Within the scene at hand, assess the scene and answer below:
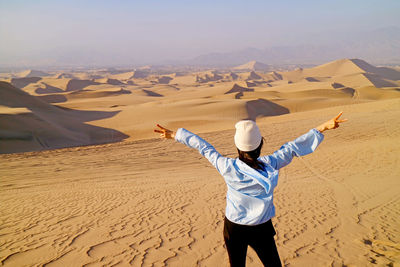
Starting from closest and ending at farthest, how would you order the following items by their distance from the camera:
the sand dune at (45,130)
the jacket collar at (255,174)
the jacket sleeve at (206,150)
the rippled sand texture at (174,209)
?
the jacket collar at (255,174)
the jacket sleeve at (206,150)
the rippled sand texture at (174,209)
the sand dune at (45,130)

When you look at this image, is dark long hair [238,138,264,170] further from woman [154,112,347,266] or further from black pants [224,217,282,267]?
black pants [224,217,282,267]

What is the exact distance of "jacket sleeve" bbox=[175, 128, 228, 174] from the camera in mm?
2066

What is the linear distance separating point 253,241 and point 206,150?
2.41ft

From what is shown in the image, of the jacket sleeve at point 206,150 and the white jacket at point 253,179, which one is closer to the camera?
the white jacket at point 253,179

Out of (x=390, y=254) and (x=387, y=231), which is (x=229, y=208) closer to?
(x=390, y=254)

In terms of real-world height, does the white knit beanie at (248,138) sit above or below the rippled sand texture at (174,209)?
above

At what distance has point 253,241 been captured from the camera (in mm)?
2139

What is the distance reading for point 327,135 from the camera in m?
12.8

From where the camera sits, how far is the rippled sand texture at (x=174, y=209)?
3852 millimetres

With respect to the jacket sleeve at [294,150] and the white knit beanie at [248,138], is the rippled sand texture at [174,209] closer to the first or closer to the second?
the jacket sleeve at [294,150]

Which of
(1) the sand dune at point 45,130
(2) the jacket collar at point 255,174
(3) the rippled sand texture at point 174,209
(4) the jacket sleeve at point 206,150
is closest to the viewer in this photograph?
(2) the jacket collar at point 255,174

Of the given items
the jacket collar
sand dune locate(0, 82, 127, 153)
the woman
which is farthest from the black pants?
sand dune locate(0, 82, 127, 153)

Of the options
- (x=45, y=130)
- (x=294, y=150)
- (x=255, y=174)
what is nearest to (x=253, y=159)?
(x=255, y=174)

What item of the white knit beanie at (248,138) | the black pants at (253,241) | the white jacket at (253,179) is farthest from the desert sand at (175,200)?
the white knit beanie at (248,138)
